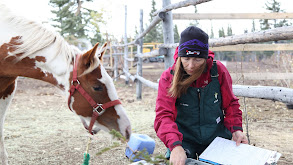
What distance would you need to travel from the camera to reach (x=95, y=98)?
6.49 ft

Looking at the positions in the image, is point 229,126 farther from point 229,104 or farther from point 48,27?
point 48,27

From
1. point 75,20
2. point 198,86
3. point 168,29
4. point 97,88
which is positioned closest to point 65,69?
point 97,88

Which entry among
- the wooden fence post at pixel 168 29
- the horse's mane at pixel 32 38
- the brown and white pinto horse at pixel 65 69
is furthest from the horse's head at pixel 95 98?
the wooden fence post at pixel 168 29

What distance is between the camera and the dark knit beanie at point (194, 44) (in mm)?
1529

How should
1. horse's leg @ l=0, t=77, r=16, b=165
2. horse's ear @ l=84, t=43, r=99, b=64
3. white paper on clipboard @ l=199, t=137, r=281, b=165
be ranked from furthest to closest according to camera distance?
horse's leg @ l=0, t=77, r=16, b=165 < horse's ear @ l=84, t=43, r=99, b=64 < white paper on clipboard @ l=199, t=137, r=281, b=165

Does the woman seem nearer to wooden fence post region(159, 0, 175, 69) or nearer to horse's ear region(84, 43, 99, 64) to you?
horse's ear region(84, 43, 99, 64)

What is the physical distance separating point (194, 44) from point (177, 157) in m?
0.69

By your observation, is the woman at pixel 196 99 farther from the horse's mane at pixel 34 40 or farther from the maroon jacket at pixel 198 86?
the horse's mane at pixel 34 40

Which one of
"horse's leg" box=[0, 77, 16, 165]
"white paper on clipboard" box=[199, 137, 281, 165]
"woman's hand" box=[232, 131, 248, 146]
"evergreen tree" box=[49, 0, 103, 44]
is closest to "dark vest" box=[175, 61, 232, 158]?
"woman's hand" box=[232, 131, 248, 146]

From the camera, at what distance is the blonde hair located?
5.14 ft

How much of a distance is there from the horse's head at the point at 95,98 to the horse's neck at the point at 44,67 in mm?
99

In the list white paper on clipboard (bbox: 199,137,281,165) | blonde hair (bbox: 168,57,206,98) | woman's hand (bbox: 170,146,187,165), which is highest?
blonde hair (bbox: 168,57,206,98)

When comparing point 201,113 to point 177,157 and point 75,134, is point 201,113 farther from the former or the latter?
point 75,134

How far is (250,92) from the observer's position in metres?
2.07
